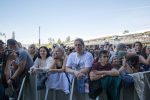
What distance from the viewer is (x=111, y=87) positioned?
399 cm

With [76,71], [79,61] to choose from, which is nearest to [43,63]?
[79,61]

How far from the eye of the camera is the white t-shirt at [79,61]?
499 centimetres

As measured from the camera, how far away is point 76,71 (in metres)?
4.62

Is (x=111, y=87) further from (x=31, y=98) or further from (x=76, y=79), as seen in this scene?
(x=31, y=98)

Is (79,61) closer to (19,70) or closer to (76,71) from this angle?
(76,71)

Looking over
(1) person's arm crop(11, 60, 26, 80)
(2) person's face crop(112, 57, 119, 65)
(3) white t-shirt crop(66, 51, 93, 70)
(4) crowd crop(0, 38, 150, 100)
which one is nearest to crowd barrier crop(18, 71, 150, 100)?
(4) crowd crop(0, 38, 150, 100)

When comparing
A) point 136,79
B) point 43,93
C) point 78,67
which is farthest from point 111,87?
point 43,93

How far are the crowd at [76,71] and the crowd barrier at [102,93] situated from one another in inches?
4.0

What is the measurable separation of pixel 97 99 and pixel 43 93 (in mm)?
1746

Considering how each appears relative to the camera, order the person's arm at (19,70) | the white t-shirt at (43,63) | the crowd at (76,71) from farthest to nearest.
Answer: the white t-shirt at (43,63) < the person's arm at (19,70) < the crowd at (76,71)

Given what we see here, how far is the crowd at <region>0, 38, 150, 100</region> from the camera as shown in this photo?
402cm

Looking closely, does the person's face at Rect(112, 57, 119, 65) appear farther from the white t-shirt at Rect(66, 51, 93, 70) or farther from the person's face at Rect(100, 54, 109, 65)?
the person's face at Rect(100, 54, 109, 65)

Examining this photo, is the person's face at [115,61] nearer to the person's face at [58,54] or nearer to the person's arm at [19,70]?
the person's face at [58,54]

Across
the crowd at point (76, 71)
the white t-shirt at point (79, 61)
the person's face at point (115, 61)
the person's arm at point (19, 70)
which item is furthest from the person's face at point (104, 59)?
the person's arm at point (19, 70)
